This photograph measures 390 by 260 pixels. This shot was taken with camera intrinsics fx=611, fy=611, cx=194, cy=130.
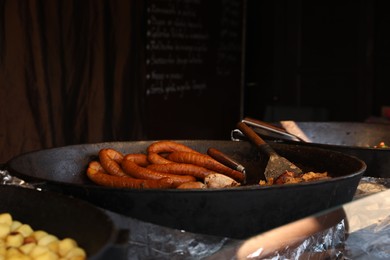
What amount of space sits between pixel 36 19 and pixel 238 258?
270 centimetres

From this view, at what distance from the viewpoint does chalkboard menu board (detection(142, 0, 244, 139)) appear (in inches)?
183

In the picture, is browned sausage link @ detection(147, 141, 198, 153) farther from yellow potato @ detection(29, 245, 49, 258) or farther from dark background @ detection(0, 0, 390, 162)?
dark background @ detection(0, 0, 390, 162)

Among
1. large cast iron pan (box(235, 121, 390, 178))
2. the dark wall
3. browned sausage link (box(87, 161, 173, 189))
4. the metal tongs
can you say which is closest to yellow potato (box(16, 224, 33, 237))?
browned sausage link (box(87, 161, 173, 189))

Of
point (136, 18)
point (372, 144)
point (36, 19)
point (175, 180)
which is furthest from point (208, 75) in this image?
point (175, 180)

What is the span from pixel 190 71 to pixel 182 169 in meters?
3.73

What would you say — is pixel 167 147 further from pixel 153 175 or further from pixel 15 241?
pixel 15 241

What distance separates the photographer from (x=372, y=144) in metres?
2.32

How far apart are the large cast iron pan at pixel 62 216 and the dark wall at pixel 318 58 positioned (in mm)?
4382

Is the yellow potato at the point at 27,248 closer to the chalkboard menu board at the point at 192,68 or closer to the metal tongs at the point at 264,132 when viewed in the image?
the metal tongs at the point at 264,132

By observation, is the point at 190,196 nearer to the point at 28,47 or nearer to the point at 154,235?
the point at 154,235

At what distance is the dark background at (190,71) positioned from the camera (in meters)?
3.48

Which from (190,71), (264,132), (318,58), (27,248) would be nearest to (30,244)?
(27,248)

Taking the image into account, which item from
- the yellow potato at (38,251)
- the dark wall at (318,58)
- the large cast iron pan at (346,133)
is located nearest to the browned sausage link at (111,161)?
the yellow potato at (38,251)

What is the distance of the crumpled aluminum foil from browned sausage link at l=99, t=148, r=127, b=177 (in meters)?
0.20
